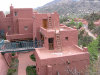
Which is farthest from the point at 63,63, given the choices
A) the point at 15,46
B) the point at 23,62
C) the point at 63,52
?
the point at 23,62

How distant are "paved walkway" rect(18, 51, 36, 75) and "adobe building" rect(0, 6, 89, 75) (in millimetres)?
2912

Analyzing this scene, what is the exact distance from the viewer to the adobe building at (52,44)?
46.1ft

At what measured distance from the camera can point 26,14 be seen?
83.4ft

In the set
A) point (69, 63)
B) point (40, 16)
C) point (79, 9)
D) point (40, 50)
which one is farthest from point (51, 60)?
point (79, 9)

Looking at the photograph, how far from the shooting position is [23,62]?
20375mm

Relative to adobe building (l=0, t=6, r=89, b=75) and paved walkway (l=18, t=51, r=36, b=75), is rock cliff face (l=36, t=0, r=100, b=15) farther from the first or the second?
paved walkway (l=18, t=51, r=36, b=75)

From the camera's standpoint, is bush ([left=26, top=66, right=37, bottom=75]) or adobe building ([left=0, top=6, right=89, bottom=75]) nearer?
adobe building ([left=0, top=6, right=89, bottom=75])

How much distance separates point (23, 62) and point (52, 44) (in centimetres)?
629

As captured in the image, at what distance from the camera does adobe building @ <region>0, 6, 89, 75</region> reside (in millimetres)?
14055

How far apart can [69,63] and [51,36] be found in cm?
427

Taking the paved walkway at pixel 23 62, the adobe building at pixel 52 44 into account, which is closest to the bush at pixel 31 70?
the paved walkway at pixel 23 62

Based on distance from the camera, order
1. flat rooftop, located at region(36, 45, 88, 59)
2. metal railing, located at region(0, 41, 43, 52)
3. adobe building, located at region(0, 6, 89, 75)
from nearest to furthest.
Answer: adobe building, located at region(0, 6, 89, 75), flat rooftop, located at region(36, 45, 88, 59), metal railing, located at region(0, 41, 43, 52)

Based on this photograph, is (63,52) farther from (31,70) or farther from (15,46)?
(15,46)

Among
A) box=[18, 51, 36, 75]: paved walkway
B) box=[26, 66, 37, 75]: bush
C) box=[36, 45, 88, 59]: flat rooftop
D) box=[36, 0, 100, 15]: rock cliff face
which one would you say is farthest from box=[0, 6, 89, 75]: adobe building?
box=[36, 0, 100, 15]: rock cliff face
